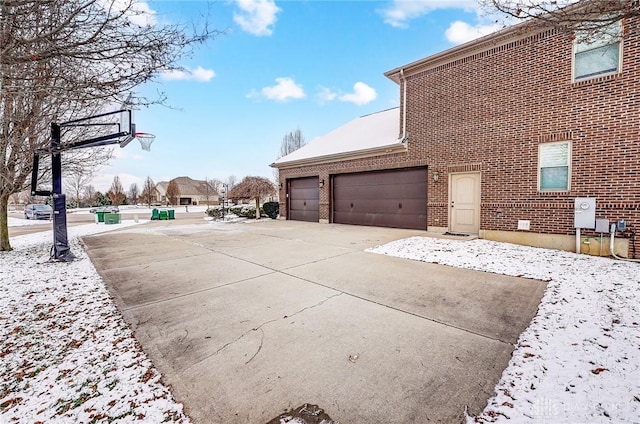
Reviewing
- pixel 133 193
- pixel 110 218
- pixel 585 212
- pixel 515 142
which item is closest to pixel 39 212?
pixel 110 218

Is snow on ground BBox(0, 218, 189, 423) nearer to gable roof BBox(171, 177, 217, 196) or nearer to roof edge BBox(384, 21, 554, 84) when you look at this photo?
roof edge BBox(384, 21, 554, 84)

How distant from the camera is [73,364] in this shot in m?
2.46

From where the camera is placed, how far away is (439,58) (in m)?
9.24

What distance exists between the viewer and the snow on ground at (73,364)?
1897 mm

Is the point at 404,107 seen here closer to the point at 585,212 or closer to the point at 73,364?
the point at 585,212

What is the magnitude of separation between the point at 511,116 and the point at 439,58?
3.03 m

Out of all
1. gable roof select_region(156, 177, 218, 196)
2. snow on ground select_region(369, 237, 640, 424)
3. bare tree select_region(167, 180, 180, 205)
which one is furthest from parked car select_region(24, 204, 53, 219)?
snow on ground select_region(369, 237, 640, 424)

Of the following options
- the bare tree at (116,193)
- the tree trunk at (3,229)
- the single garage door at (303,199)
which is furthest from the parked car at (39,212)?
the single garage door at (303,199)

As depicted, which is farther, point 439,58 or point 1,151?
point 439,58

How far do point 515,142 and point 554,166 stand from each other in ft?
3.65

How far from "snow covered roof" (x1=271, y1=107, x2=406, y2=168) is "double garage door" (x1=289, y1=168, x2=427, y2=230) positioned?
3.05 feet

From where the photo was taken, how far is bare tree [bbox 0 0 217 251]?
252 centimetres

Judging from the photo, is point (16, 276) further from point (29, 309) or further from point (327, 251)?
point (327, 251)

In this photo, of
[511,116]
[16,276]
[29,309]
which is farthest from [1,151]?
[511,116]
